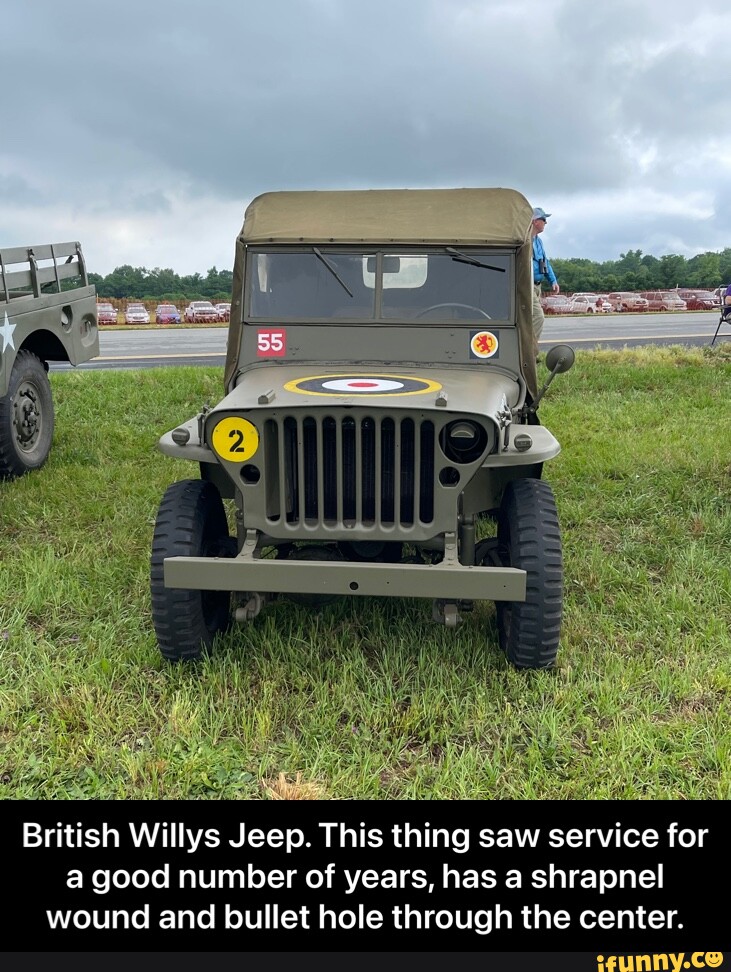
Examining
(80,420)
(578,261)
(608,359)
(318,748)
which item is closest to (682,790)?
(318,748)

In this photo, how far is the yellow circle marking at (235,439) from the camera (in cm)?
302

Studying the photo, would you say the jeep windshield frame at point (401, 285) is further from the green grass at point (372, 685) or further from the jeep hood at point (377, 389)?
the green grass at point (372, 685)

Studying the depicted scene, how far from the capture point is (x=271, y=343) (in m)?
4.04

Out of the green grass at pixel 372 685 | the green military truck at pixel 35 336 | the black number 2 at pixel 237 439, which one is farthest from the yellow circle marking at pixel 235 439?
the green military truck at pixel 35 336

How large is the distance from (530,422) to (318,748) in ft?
7.01

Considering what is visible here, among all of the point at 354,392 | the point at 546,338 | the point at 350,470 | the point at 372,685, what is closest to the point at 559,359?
the point at 354,392

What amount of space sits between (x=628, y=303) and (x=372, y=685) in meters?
30.8

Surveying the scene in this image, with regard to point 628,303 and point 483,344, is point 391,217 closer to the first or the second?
point 483,344

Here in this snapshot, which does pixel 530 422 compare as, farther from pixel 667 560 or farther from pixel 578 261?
pixel 578 261

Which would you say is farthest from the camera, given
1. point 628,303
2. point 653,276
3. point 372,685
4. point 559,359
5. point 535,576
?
point 653,276

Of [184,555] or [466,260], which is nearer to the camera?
[184,555]

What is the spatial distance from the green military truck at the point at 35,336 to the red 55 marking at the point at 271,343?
102 inches

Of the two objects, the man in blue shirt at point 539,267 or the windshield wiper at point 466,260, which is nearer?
the windshield wiper at point 466,260

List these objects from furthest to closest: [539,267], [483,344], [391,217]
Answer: [539,267] < [391,217] < [483,344]
